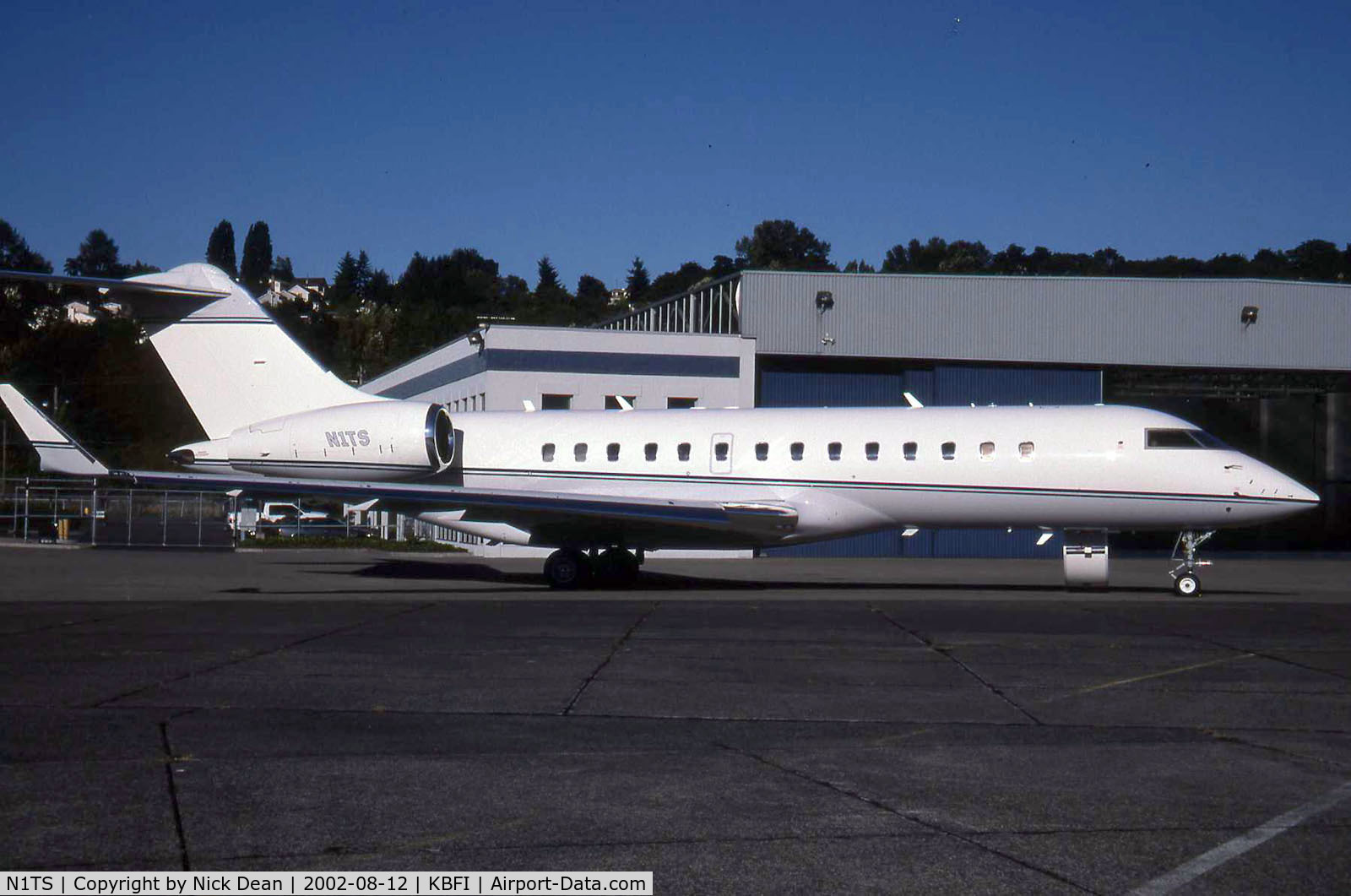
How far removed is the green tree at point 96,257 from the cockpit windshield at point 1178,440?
17182 centimetres

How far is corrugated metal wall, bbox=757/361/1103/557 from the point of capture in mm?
35125

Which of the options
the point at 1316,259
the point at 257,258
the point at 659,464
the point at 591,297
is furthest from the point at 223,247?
the point at 659,464

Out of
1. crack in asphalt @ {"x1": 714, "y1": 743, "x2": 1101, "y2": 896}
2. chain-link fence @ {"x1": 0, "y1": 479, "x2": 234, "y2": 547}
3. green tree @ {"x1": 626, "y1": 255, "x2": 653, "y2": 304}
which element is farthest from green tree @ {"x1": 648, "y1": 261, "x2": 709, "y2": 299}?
crack in asphalt @ {"x1": 714, "y1": 743, "x2": 1101, "y2": 896}

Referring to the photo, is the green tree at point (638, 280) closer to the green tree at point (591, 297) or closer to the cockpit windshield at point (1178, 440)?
the green tree at point (591, 297)

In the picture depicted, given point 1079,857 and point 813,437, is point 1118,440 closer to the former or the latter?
point 813,437

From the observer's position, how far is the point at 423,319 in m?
103

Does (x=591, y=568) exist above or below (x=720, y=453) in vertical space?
below

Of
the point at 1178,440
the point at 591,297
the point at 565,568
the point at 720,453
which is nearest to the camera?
the point at 1178,440

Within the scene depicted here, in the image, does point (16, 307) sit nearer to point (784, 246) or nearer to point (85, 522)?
point (85, 522)

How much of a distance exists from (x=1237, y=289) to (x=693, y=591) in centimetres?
2117

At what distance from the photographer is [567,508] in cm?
1997

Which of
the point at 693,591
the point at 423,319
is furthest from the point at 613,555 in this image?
the point at 423,319

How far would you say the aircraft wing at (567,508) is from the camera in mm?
20016

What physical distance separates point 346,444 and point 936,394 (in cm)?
1811
